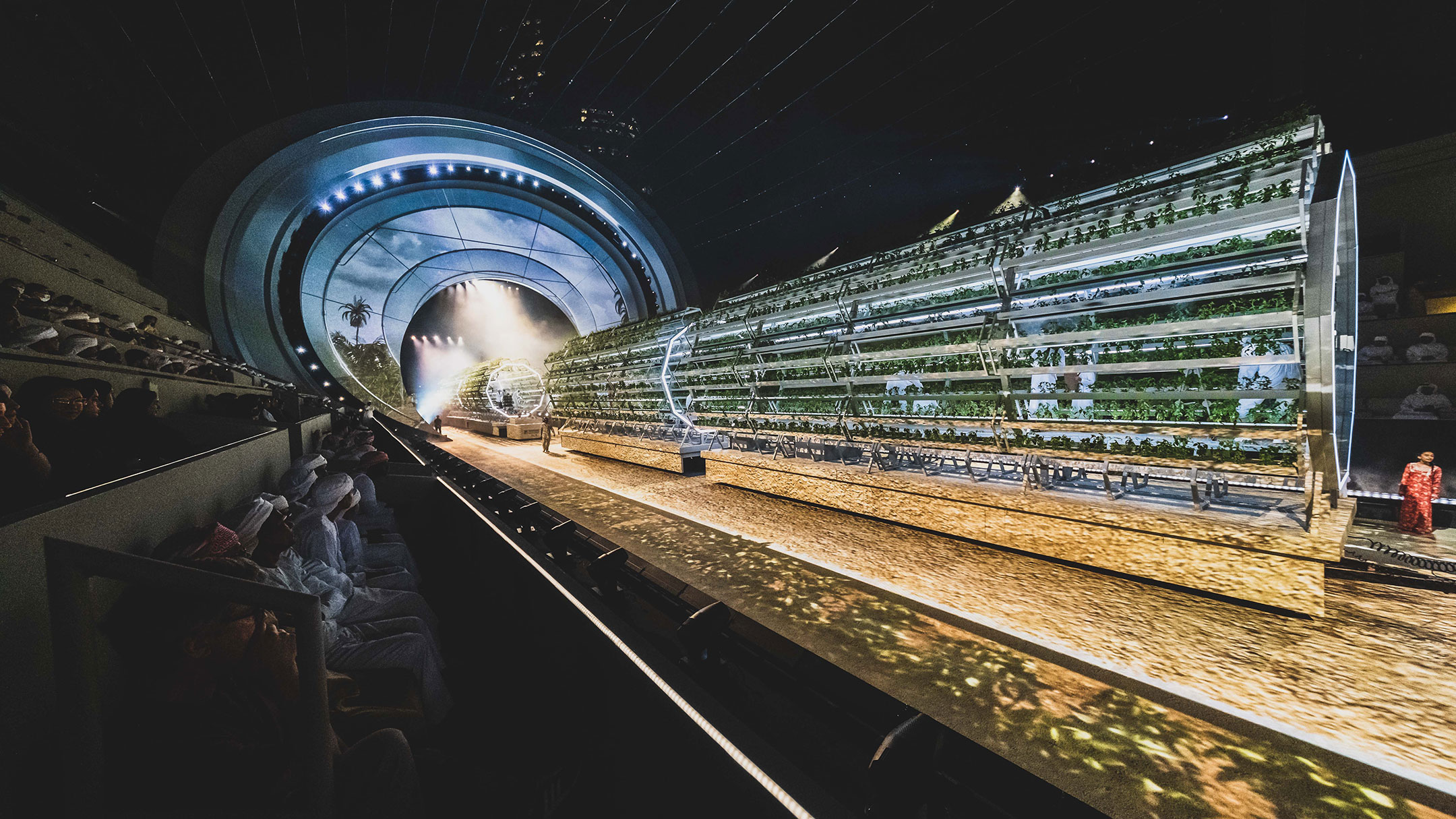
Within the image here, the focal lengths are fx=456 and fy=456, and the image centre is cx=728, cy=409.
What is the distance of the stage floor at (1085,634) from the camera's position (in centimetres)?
132

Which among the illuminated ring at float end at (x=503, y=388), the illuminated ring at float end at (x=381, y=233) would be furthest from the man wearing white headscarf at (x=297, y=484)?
the illuminated ring at float end at (x=381, y=233)

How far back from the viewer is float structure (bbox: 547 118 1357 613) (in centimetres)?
214

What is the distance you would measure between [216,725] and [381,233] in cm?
1896

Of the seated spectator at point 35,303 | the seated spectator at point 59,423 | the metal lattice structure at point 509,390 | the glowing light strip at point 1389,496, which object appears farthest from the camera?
the metal lattice structure at point 509,390

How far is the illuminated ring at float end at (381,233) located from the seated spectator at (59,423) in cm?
1370

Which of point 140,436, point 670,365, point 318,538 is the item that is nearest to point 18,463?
point 318,538

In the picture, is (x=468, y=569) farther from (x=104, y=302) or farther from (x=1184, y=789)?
(x=104, y=302)

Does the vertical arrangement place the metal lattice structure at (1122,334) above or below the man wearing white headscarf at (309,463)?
above

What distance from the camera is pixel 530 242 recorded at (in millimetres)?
17297

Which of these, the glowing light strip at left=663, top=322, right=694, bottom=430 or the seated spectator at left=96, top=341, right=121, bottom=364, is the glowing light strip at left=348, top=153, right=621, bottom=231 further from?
the seated spectator at left=96, top=341, right=121, bottom=364

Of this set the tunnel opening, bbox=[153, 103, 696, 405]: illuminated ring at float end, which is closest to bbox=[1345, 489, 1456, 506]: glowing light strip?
bbox=[153, 103, 696, 405]: illuminated ring at float end

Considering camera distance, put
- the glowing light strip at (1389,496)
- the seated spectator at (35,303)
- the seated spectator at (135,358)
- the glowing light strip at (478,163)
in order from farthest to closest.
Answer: the glowing light strip at (478,163) → the glowing light strip at (1389,496) → the seated spectator at (135,358) → the seated spectator at (35,303)

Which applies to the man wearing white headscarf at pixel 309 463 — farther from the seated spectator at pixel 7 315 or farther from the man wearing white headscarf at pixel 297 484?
the seated spectator at pixel 7 315

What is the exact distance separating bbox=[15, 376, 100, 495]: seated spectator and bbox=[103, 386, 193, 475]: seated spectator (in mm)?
102
